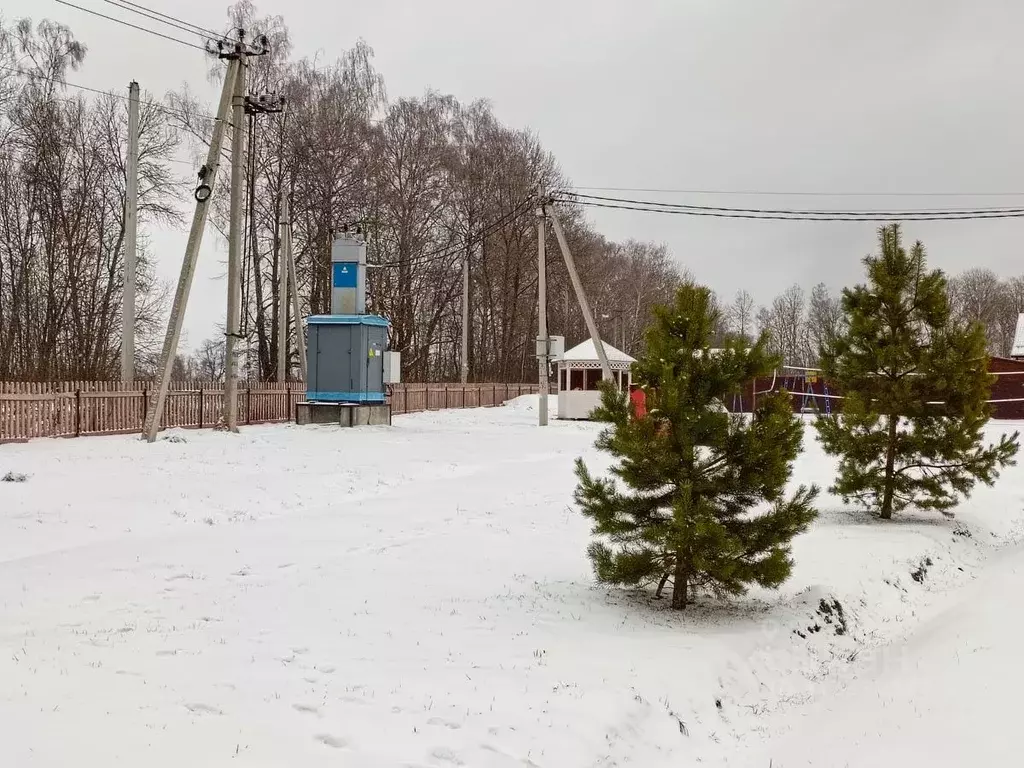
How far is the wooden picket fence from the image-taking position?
1555 centimetres

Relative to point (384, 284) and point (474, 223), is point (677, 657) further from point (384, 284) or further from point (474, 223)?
point (474, 223)

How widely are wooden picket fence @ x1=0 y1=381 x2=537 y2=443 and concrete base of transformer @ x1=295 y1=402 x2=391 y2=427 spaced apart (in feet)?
5.25

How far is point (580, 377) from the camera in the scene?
33.8 meters

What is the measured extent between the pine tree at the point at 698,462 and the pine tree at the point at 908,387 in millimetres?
6192

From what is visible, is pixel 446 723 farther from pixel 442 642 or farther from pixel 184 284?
pixel 184 284

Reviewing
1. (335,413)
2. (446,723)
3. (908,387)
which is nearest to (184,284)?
(335,413)

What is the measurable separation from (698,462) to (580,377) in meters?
27.3

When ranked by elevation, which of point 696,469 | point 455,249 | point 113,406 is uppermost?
point 455,249

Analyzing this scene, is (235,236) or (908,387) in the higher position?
(235,236)

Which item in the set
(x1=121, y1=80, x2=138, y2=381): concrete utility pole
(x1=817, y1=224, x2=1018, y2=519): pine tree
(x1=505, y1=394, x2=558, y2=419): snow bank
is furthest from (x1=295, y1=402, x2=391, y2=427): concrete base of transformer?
(x1=505, y1=394, x2=558, y2=419): snow bank

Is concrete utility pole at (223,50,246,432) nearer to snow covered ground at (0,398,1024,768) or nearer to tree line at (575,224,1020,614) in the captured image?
snow covered ground at (0,398,1024,768)

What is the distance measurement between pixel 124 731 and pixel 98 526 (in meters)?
5.90

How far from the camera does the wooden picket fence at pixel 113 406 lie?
612 inches

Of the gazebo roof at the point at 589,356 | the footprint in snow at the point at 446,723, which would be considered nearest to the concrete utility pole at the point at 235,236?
the footprint in snow at the point at 446,723
